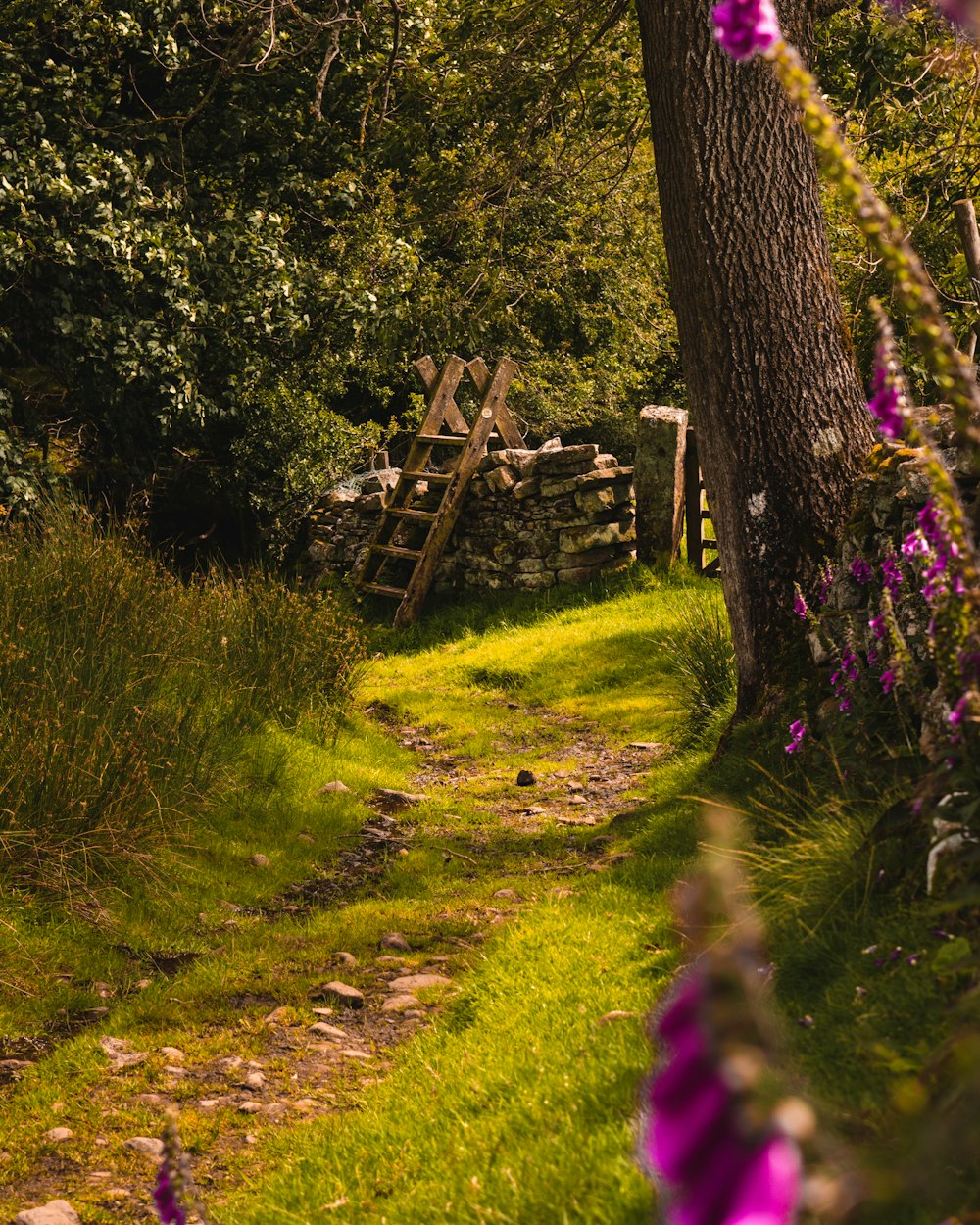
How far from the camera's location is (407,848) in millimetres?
6594

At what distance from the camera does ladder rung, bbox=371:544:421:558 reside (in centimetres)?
1326

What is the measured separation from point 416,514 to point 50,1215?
1074 cm

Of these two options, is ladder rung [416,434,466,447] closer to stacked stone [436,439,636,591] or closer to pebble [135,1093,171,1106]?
stacked stone [436,439,636,591]

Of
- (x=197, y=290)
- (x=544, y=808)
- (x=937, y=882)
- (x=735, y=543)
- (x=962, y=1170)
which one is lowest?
(x=544, y=808)

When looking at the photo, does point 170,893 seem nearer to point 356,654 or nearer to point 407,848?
point 407,848

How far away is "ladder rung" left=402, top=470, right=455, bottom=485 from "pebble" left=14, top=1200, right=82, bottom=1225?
10686mm

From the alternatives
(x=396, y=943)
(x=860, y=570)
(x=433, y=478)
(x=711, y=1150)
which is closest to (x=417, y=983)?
Answer: (x=396, y=943)

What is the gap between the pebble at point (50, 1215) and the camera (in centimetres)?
317

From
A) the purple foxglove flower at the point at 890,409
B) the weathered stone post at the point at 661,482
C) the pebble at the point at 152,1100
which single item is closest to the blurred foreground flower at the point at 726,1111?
the purple foxglove flower at the point at 890,409

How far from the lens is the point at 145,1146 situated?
366 cm

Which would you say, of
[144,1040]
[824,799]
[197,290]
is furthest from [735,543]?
[197,290]

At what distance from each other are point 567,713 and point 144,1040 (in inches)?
213

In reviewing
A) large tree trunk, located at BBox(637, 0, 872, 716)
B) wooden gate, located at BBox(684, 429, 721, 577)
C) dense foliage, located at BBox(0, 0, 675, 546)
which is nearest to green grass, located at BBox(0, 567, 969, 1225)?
large tree trunk, located at BBox(637, 0, 872, 716)

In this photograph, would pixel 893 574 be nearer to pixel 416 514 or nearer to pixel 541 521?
pixel 541 521
